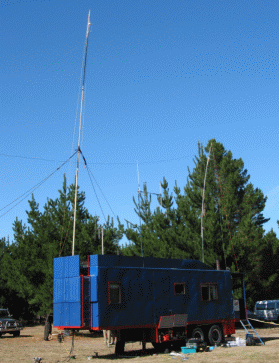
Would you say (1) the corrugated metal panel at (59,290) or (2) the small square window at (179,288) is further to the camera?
(2) the small square window at (179,288)

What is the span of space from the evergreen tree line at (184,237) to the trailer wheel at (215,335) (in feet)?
33.9

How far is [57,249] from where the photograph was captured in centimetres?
2781

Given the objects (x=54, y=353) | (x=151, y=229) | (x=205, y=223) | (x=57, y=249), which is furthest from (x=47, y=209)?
(x=54, y=353)

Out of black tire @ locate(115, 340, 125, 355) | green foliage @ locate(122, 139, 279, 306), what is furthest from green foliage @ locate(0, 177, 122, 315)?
black tire @ locate(115, 340, 125, 355)

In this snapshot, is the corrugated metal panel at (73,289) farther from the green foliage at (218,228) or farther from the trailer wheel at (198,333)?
the green foliage at (218,228)

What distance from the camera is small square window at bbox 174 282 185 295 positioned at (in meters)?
16.3

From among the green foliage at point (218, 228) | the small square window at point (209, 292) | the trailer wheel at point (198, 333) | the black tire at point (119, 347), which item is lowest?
the black tire at point (119, 347)

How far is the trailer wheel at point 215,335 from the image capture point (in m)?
17.4

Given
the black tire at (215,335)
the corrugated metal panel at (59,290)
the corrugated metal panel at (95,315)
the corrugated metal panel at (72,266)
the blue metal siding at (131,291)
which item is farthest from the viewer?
the black tire at (215,335)

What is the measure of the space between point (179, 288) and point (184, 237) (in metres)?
14.4

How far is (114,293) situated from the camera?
47.5 ft

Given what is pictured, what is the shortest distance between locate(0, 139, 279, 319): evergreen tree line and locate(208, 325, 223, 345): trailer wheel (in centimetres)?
1032

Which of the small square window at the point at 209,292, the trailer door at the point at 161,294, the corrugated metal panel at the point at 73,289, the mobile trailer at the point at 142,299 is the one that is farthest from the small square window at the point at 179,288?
the corrugated metal panel at the point at 73,289

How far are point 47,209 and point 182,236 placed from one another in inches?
435
